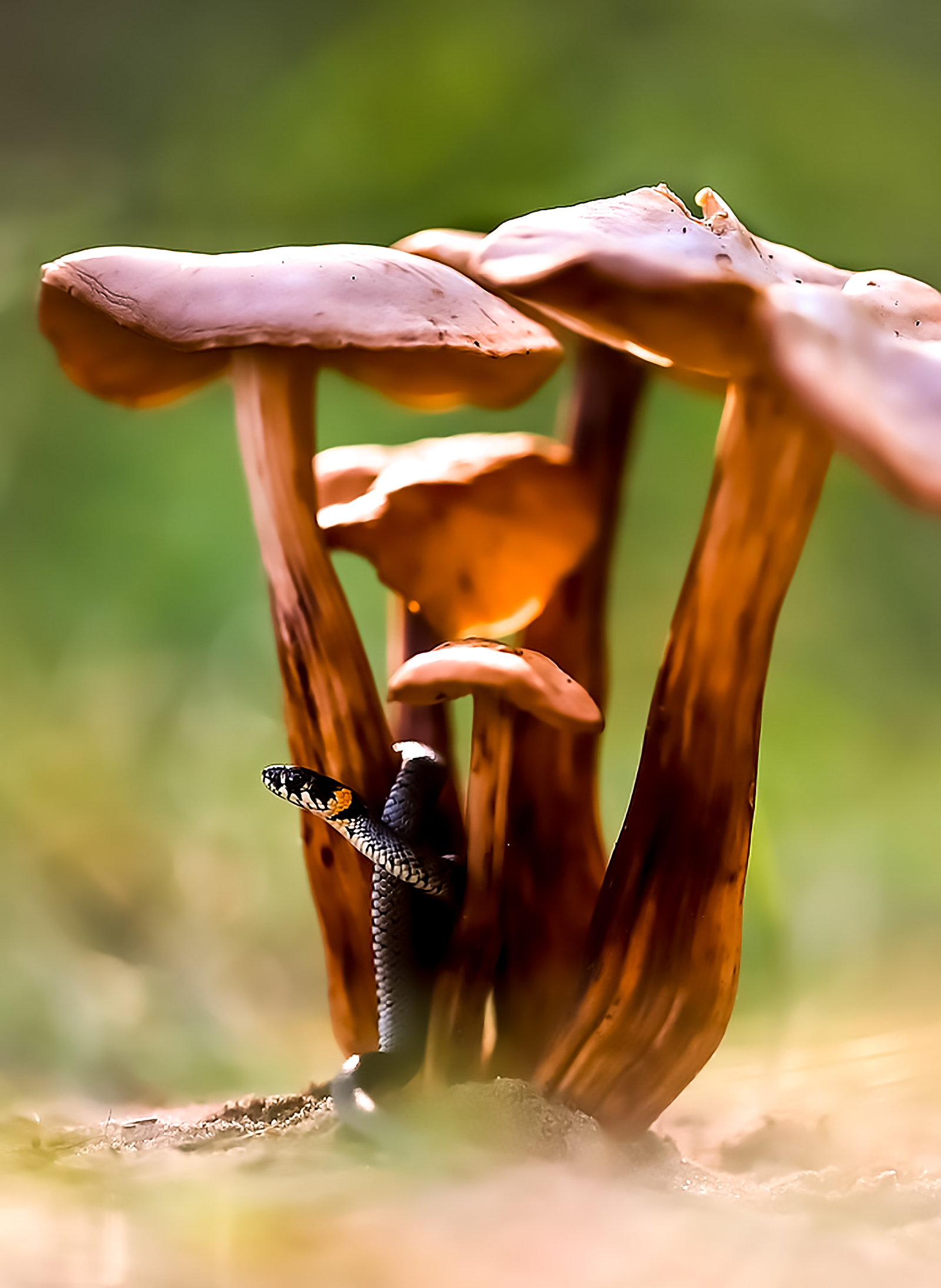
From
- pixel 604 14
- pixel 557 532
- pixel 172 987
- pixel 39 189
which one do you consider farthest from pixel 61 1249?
pixel 604 14

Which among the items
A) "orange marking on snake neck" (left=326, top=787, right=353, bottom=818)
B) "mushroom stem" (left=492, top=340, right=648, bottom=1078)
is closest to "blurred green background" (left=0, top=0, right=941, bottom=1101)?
"mushroom stem" (left=492, top=340, right=648, bottom=1078)

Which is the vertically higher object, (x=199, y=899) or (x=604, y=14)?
(x=604, y=14)

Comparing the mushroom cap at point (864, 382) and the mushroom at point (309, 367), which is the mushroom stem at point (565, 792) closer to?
the mushroom at point (309, 367)

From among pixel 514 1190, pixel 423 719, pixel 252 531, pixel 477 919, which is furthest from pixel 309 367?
pixel 514 1190

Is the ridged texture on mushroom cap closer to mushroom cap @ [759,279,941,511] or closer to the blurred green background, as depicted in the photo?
mushroom cap @ [759,279,941,511]

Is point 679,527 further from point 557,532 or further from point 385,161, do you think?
point 385,161

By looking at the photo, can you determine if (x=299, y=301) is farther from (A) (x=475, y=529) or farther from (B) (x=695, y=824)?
(B) (x=695, y=824)

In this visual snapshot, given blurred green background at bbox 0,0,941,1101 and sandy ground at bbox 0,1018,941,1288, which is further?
blurred green background at bbox 0,0,941,1101
